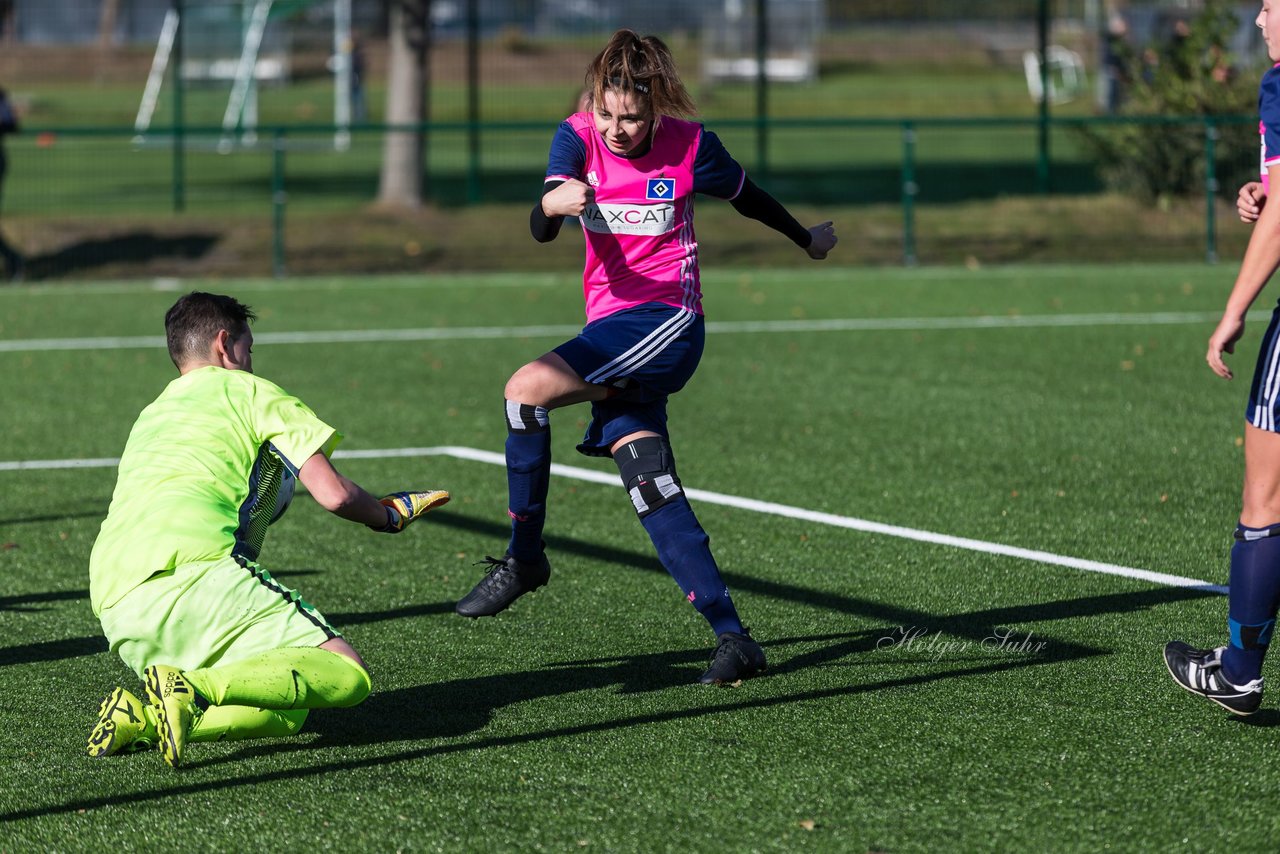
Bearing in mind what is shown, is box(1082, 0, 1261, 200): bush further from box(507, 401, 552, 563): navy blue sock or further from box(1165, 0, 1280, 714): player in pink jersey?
box(1165, 0, 1280, 714): player in pink jersey

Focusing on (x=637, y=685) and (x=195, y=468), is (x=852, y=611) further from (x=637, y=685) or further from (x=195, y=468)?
(x=195, y=468)

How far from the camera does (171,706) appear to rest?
427 centimetres

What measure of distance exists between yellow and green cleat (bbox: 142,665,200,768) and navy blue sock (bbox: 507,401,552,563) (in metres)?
1.49

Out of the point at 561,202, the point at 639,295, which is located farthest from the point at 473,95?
the point at 561,202

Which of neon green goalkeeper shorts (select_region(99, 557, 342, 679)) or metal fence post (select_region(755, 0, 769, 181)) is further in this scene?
metal fence post (select_region(755, 0, 769, 181))

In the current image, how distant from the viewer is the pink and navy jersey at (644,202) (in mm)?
5348

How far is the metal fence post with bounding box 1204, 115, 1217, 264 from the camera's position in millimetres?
19859

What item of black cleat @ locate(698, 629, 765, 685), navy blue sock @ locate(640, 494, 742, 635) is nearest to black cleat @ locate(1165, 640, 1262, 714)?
black cleat @ locate(698, 629, 765, 685)

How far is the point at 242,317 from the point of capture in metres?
4.79

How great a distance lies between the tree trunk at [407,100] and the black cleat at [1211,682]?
19067mm

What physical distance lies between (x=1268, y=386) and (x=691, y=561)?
1738 mm

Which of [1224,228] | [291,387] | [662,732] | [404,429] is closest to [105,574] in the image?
[662,732]

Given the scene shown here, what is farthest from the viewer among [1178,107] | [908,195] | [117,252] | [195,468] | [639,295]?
[1178,107]

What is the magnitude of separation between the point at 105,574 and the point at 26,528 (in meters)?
3.30
